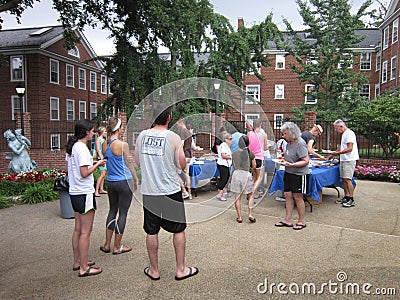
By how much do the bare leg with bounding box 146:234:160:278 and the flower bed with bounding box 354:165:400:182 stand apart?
31.0 feet

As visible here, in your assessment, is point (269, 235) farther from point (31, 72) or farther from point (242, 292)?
point (31, 72)

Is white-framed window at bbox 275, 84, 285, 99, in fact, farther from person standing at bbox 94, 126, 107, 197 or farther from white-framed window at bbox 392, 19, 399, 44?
person standing at bbox 94, 126, 107, 197

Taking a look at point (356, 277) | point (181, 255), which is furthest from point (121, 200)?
point (356, 277)

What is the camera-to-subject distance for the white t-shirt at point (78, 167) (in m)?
3.55

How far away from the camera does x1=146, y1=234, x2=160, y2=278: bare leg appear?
3.45 meters

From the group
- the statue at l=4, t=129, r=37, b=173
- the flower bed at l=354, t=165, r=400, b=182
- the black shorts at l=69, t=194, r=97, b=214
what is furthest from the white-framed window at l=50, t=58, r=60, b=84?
the black shorts at l=69, t=194, r=97, b=214

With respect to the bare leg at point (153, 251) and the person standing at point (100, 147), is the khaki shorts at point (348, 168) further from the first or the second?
the person standing at point (100, 147)

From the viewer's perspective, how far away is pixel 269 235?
5055 mm

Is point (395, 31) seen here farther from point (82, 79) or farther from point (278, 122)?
point (82, 79)

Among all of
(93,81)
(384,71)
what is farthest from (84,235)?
(384,71)

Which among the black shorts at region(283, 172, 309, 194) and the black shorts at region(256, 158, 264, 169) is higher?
the black shorts at region(256, 158, 264, 169)

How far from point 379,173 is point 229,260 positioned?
8698mm

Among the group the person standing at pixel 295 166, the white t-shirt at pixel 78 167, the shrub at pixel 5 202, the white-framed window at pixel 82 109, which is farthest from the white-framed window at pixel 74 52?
the white t-shirt at pixel 78 167

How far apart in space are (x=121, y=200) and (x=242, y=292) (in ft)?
6.00
